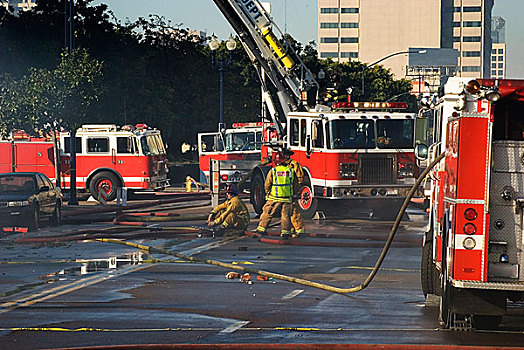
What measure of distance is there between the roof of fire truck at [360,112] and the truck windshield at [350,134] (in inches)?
5.9

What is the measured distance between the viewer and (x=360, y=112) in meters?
24.5

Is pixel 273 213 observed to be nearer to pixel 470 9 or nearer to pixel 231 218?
pixel 231 218

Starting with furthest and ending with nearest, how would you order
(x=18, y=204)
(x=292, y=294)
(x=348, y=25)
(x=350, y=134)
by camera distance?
(x=348, y=25)
(x=350, y=134)
(x=18, y=204)
(x=292, y=294)

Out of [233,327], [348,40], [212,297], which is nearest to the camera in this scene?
[233,327]

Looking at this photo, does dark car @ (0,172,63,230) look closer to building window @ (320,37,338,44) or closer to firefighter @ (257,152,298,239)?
firefighter @ (257,152,298,239)

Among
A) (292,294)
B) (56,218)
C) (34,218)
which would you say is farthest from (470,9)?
(292,294)

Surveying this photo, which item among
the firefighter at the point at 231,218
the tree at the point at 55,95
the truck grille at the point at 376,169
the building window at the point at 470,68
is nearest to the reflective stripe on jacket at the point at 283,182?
the firefighter at the point at 231,218

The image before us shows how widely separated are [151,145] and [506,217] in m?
25.2

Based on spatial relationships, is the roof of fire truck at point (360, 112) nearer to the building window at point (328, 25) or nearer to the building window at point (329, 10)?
the building window at point (329, 10)

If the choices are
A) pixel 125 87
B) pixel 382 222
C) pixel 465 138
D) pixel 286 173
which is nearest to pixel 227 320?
pixel 465 138

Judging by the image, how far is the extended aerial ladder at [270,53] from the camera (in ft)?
86.7

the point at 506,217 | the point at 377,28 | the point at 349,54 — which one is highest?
the point at 377,28

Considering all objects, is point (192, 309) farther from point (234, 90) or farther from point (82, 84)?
point (234, 90)

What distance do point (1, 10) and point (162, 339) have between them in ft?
117
